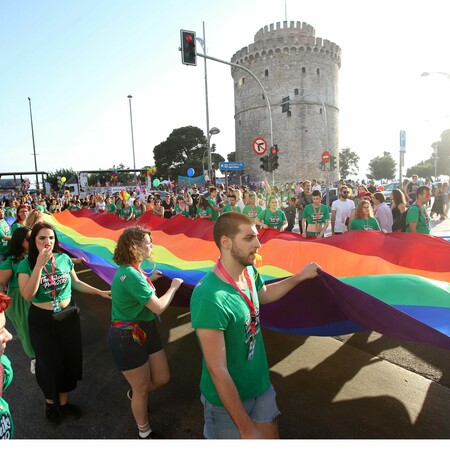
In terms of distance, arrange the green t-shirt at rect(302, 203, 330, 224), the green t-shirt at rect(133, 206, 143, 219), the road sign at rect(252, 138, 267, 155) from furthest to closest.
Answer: the road sign at rect(252, 138, 267, 155) < the green t-shirt at rect(133, 206, 143, 219) < the green t-shirt at rect(302, 203, 330, 224)

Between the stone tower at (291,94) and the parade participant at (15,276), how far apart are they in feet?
146

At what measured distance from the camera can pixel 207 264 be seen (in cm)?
482

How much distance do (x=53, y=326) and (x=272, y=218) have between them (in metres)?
4.99

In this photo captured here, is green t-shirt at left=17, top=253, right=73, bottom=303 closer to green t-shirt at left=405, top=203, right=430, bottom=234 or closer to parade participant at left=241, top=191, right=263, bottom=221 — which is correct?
green t-shirt at left=405, top=203, right=430, bottom=234

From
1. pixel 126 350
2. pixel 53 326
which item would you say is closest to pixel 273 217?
pixel 53 326

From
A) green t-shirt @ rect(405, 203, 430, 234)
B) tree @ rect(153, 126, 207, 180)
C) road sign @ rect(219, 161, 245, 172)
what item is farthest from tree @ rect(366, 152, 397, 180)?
green t-shirt @ rect(405, 203, 430, 234)

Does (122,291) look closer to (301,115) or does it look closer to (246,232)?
(246,232)

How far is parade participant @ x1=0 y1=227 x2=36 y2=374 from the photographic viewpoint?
11.7 feet

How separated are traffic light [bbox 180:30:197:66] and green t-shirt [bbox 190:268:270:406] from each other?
1036cm

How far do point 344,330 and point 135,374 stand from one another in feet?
6.26

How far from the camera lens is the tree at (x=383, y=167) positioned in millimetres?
80562

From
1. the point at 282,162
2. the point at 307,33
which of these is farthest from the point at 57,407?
the point at 307,33

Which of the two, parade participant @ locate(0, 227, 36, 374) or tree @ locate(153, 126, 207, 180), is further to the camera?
tree @ locate(153, 126, 207, 180)

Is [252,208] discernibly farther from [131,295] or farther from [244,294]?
[244,294]
